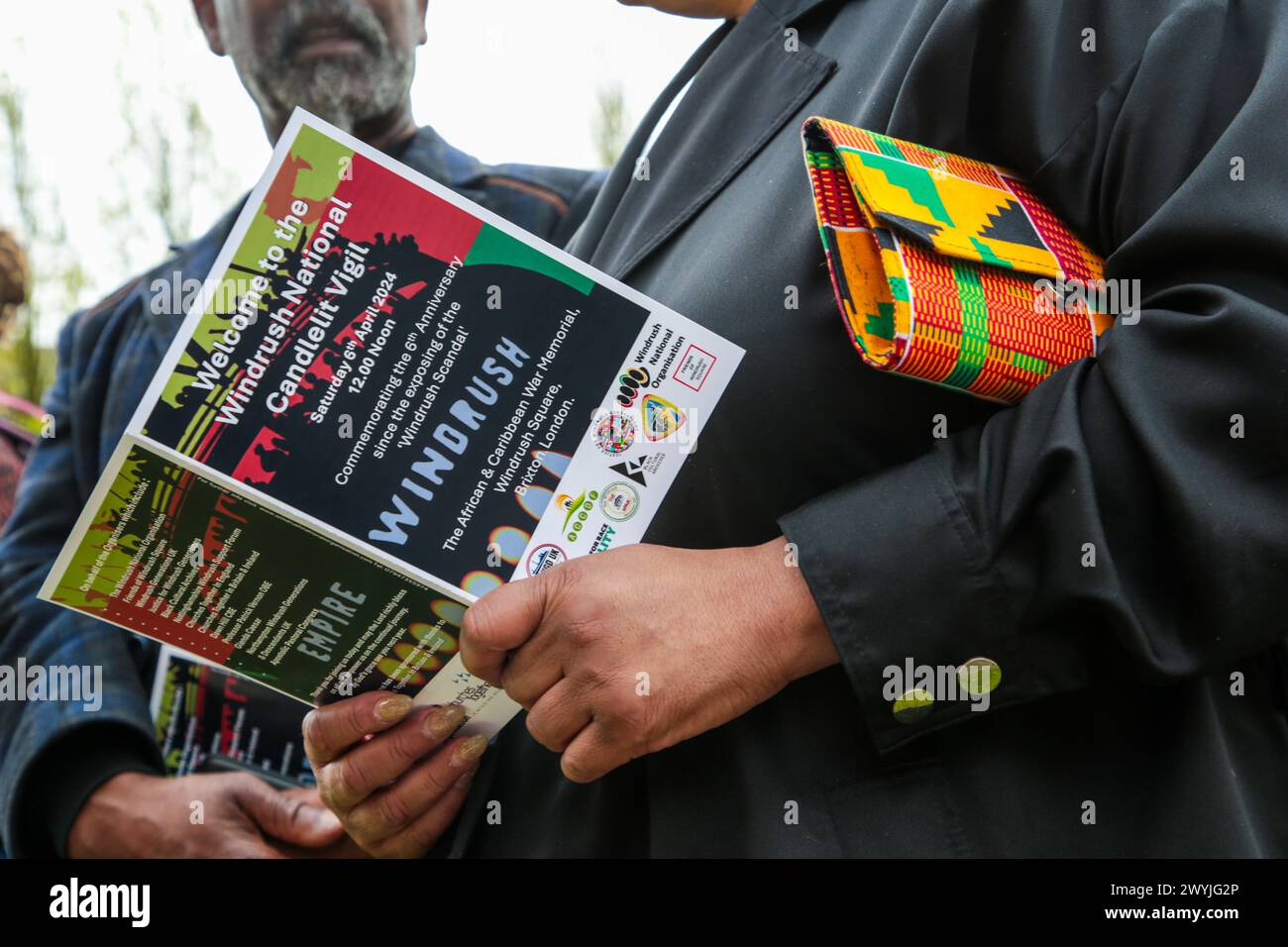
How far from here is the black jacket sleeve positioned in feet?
3.05

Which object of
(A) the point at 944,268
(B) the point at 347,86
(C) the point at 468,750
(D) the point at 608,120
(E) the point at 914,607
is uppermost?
(D) the point at 608,120

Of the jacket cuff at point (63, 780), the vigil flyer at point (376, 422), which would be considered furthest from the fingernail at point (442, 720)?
the jacket cuff at point (63, 780)

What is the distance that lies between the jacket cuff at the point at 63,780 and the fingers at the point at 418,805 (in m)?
0.74

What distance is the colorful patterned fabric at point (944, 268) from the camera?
98 cm

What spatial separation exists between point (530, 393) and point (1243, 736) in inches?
29.0

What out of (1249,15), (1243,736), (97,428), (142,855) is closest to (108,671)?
(142,855)

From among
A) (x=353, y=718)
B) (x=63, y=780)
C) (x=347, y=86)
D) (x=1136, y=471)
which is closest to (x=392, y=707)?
(x=353, y=718)

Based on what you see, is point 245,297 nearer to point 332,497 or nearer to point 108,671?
point 332,497

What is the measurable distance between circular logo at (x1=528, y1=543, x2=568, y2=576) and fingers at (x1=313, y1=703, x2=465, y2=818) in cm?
21

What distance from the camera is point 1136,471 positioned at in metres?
0.96

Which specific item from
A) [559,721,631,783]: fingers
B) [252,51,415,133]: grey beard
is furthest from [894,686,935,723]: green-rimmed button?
[252,51,415,133]: grey beard

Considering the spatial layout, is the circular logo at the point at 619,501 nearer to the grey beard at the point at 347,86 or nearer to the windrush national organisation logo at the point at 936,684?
the windrush national organisation logo at the point at 936,684
